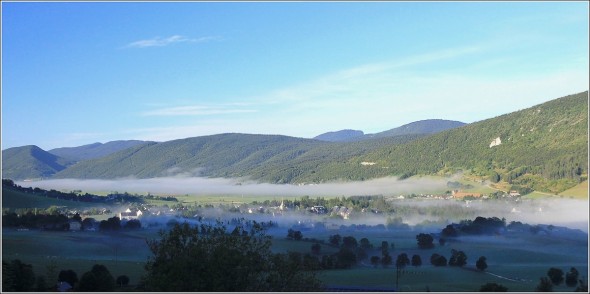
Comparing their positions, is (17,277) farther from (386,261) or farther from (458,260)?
(458,260)

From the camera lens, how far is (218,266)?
21484mm

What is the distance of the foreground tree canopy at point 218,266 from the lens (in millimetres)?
21375

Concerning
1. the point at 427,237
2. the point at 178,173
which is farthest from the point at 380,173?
the point at 178,173

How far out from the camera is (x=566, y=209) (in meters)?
78.8

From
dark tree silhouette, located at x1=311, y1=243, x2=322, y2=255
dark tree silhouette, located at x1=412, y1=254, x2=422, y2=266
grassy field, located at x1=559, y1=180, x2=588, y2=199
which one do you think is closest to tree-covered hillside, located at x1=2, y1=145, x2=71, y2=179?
dark tree silhouette, located at x1=311, y1=243, x2=322, y2=255

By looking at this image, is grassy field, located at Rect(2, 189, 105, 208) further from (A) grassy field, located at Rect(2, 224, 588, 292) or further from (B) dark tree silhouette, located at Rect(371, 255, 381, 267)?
(B) dark tree silhouette, located at Rect(371, 255, 381, 267)

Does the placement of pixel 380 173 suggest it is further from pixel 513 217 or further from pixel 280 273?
pixel 280 273

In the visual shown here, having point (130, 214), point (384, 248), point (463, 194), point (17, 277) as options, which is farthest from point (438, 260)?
point (463, 194)

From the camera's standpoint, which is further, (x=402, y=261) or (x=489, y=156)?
(x=489, y=156)

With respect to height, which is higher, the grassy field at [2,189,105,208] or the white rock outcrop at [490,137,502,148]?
the white rock outcrop at [490,137,502,148]

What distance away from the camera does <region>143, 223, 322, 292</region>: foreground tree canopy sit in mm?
21375

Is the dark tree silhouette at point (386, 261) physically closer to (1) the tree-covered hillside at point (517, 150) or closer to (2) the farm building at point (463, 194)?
(1) the tree-covered hillside at point (517, 150)

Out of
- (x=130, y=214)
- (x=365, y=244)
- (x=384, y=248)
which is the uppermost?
(x=130, y=214)

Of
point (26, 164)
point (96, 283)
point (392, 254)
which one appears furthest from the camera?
point (26, 164)
